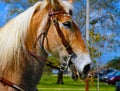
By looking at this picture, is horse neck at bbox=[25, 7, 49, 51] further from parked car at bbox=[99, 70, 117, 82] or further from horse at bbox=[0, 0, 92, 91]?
parked car at bbox=[99, 70, 117, 82]

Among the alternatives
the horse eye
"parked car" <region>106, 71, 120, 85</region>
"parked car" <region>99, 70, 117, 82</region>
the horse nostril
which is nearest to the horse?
the horse eye

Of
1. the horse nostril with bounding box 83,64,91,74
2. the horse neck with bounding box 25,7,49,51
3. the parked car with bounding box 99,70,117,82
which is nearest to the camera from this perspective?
the horse nostril with bounding box 83,64,91,74

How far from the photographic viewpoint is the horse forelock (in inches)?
138

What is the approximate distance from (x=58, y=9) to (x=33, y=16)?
9.8 inches

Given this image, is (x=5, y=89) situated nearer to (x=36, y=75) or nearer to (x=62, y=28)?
(x=36, y=75)

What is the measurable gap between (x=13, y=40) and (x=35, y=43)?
0.21m

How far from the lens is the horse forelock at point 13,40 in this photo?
11.5 ft

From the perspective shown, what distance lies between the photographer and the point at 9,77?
3541 millimetres

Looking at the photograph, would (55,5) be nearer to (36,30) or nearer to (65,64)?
(36,30)

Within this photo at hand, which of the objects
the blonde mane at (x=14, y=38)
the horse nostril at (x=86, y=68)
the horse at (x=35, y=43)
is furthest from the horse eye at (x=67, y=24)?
the horse nostril at (x=86, y=68)

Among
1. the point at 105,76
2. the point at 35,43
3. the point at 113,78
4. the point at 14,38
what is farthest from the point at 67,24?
the point at 105,76

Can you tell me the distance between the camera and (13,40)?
353 centimetres

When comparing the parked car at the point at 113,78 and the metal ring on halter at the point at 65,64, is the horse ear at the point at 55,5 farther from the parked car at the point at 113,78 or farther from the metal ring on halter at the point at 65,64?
the parked car at the point at 113,78


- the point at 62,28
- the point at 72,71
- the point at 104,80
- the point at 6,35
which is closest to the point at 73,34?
the point at 62,28
